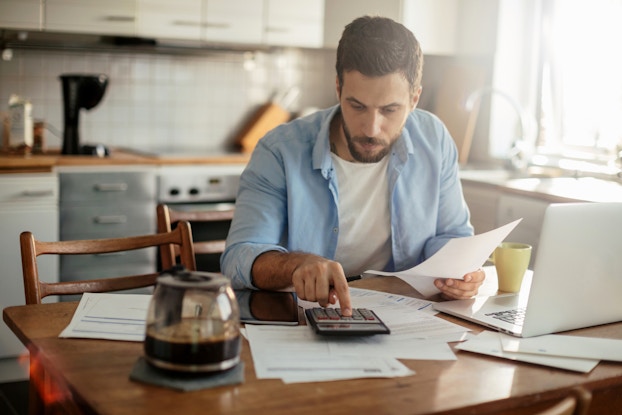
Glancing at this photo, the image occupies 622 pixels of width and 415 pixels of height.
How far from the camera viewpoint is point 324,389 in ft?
3.67

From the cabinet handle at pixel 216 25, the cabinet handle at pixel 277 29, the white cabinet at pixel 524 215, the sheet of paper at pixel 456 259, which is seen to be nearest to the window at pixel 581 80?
the white cabinet at pixel 524 215

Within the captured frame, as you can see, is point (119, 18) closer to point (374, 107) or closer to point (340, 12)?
point (340, 12)

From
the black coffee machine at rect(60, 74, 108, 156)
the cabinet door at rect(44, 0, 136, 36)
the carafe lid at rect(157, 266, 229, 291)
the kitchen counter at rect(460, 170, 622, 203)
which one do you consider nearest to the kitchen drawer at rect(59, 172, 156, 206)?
the black coffee machine at rect(60, 74, 108, 156)

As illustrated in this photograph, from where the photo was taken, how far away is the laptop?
4.55ft

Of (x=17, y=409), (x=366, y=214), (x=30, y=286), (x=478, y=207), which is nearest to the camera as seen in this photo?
(x=30, y=286)

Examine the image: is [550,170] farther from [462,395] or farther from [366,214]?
[462,395]

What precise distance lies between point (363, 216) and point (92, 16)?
2.08 metres

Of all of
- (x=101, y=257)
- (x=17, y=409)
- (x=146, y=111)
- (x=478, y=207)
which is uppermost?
(x=146, y=111)

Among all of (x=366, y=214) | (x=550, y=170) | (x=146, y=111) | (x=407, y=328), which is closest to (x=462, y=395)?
(x=407, y=328)

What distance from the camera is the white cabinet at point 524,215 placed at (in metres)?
3.14

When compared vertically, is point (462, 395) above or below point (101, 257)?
above

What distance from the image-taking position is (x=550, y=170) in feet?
12.6

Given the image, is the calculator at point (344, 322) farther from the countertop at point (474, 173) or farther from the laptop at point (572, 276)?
the countertop at point (474, 173)

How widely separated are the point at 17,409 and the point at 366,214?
168 cm
